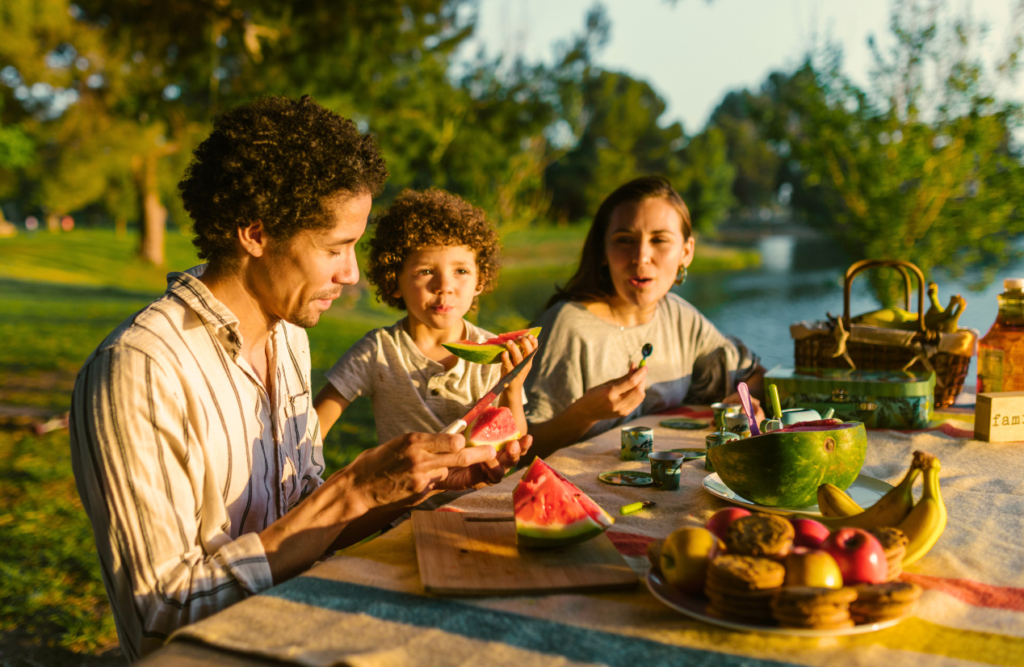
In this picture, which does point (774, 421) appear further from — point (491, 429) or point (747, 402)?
point (491, 429)

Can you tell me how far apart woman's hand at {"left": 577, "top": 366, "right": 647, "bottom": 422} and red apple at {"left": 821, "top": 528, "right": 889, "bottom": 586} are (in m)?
1.39

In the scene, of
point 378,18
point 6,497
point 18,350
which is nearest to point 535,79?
point 378,18

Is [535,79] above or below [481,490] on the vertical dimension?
above

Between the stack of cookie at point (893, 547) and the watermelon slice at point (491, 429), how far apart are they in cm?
99

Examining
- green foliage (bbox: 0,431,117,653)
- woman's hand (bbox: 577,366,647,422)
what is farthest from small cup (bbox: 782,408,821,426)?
green foliage (bbox: 0,431,117,653)

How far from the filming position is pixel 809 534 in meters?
1.35

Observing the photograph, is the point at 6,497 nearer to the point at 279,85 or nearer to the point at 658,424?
the point at 279,85

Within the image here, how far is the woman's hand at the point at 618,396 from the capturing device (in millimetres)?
2684

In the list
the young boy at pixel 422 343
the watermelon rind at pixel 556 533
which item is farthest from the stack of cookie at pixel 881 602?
the young boy at pixel 422 343

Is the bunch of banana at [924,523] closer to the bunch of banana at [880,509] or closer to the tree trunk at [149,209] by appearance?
the bunch of banana at [880,509]

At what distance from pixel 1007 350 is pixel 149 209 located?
26.7 metres

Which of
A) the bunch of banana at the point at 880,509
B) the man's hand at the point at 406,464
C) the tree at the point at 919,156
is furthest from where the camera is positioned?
the tree at the point at 919,156

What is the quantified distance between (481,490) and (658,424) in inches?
49.5

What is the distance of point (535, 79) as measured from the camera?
1074cm
